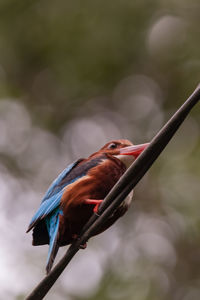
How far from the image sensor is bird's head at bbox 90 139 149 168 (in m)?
3.37

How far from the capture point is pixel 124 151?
138 inches

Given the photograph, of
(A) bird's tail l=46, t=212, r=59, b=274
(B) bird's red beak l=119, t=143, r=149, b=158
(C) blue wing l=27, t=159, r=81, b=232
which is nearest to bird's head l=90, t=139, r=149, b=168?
(B) bird's red beak l=119, t=143, r=149, b=158

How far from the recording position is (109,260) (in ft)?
23.0

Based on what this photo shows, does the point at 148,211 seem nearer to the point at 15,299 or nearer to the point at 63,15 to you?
the point at 15,299

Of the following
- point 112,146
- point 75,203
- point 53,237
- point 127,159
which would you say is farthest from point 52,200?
point 112,146

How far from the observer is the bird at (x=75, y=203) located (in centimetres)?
305

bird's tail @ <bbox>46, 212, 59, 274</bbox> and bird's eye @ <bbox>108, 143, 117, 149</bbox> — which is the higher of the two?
bird's eye @ <bbox>108, 143, 117, 149</bbox>

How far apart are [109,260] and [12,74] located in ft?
10.6

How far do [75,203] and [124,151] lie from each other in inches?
22.8

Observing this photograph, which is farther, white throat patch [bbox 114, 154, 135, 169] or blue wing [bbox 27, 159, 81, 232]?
white throat patch [bbox 114, 154, 135, 169]

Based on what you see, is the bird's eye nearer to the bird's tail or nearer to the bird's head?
the bird's head

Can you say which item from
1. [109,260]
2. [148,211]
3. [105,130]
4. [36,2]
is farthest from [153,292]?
Answer: [36,2]

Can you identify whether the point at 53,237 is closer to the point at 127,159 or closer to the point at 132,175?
the point at 127,159

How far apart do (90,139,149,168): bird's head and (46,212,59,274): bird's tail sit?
520mm
